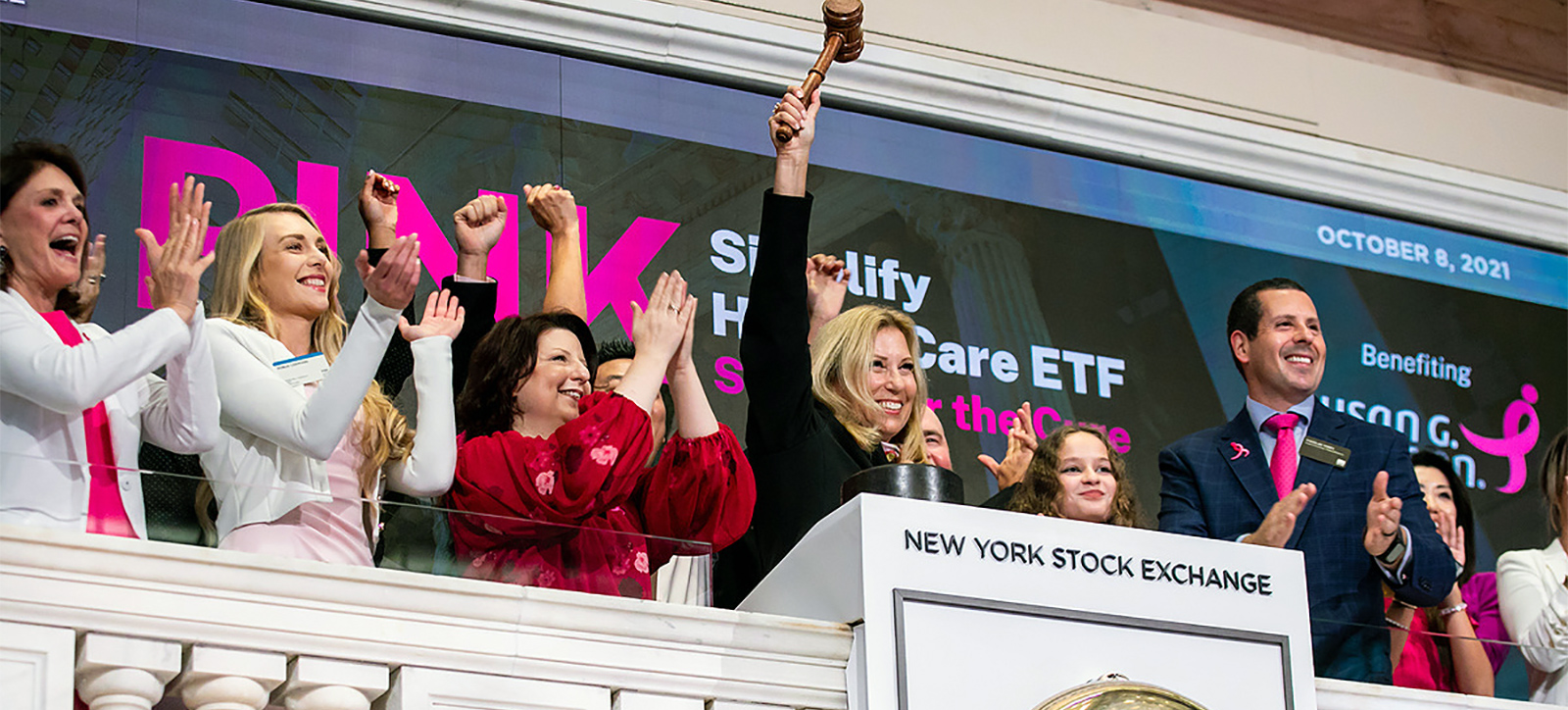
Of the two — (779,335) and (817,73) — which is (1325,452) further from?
(817,73)

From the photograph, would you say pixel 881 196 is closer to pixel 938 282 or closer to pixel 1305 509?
pixel 938 282

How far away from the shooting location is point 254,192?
4.30 metres

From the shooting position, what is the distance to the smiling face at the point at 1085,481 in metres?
3.86

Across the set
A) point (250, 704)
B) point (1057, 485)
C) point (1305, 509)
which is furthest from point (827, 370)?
point (250, 704)

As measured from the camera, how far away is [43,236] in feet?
9.42

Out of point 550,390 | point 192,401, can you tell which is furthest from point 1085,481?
point 192,401

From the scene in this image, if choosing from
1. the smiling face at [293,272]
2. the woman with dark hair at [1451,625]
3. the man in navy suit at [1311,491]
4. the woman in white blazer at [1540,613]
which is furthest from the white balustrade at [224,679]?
the woman in white blazer at [1540,613]

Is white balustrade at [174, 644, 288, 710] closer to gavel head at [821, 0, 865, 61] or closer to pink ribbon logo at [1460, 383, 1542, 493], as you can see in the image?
gavel head at [821, 0, 865, 61]

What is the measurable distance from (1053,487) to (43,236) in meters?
2.03

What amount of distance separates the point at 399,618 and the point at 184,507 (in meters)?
0.28

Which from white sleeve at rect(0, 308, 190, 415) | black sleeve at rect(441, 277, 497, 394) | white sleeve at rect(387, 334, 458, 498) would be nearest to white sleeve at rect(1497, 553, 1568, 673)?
white sleeve at rect(387, 334, 458, 498)

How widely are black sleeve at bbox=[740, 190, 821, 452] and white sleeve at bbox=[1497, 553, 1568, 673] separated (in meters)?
1.33

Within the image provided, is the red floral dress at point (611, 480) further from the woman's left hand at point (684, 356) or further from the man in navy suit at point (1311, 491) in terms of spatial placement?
the man in navy suit at point (1311, 491)

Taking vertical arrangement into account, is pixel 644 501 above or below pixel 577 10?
below
